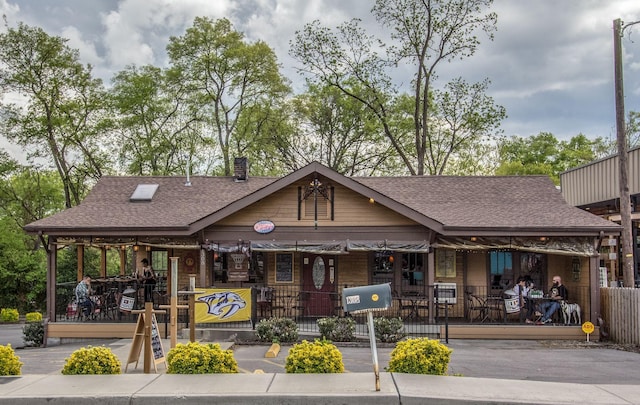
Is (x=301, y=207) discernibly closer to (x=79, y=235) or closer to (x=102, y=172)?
(x=79, y=235)

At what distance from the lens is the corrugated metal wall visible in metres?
20.4

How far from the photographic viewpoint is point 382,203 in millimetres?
18578

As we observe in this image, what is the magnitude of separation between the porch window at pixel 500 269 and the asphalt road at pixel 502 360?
3.42m

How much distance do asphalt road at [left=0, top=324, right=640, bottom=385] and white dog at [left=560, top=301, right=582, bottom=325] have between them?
1.30m

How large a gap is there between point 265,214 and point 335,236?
89.2 inches

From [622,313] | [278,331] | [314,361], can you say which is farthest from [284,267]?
[314,361]

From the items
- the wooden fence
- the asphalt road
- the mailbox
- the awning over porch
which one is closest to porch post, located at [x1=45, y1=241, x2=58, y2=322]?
the asphalt road

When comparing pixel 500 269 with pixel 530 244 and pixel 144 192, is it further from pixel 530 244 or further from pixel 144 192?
pixel 144 192

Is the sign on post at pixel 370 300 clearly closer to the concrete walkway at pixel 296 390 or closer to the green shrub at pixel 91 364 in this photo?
the concrete walkway at pixel 296 390

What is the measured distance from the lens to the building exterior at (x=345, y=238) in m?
18.5

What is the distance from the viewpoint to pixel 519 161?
2160 inches

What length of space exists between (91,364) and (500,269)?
46.3 feet

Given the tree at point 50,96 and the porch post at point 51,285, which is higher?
the tree at point 50,96

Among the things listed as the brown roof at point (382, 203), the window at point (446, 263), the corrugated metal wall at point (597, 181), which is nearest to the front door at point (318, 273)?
the brown roof at point (382, 203)
